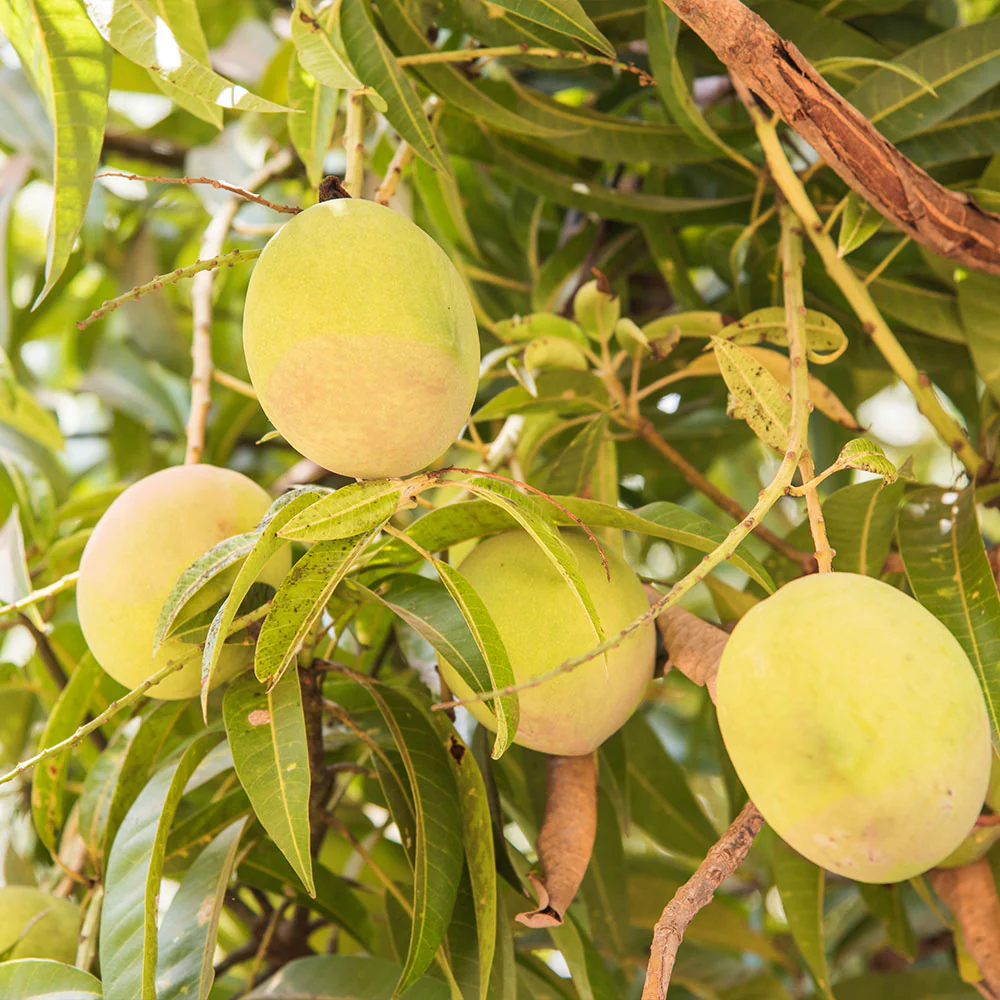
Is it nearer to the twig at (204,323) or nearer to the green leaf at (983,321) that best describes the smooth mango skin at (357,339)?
the twig at (204,323)

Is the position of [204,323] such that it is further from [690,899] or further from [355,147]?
[690,899]

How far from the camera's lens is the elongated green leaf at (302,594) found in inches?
25.3

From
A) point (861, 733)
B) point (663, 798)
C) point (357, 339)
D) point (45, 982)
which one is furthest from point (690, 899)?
point (663, 798)

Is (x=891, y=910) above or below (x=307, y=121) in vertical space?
below

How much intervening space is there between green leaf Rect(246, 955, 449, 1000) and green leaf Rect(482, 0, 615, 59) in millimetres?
734

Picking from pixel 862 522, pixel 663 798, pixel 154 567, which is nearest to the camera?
pixel 154 567

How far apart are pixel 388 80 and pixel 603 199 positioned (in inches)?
13.6

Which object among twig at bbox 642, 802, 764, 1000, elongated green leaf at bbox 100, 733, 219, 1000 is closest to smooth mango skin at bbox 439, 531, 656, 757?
twig at bbox 642, 802, 764, 1000

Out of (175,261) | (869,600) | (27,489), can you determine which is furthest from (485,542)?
(175,261)

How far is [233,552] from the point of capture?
680 millimetres

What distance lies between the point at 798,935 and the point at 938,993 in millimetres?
470

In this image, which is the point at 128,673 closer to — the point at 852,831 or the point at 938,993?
the point at 852,831

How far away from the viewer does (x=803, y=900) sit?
0.92 meters

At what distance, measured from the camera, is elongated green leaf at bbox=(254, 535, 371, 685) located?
25.3 inches
